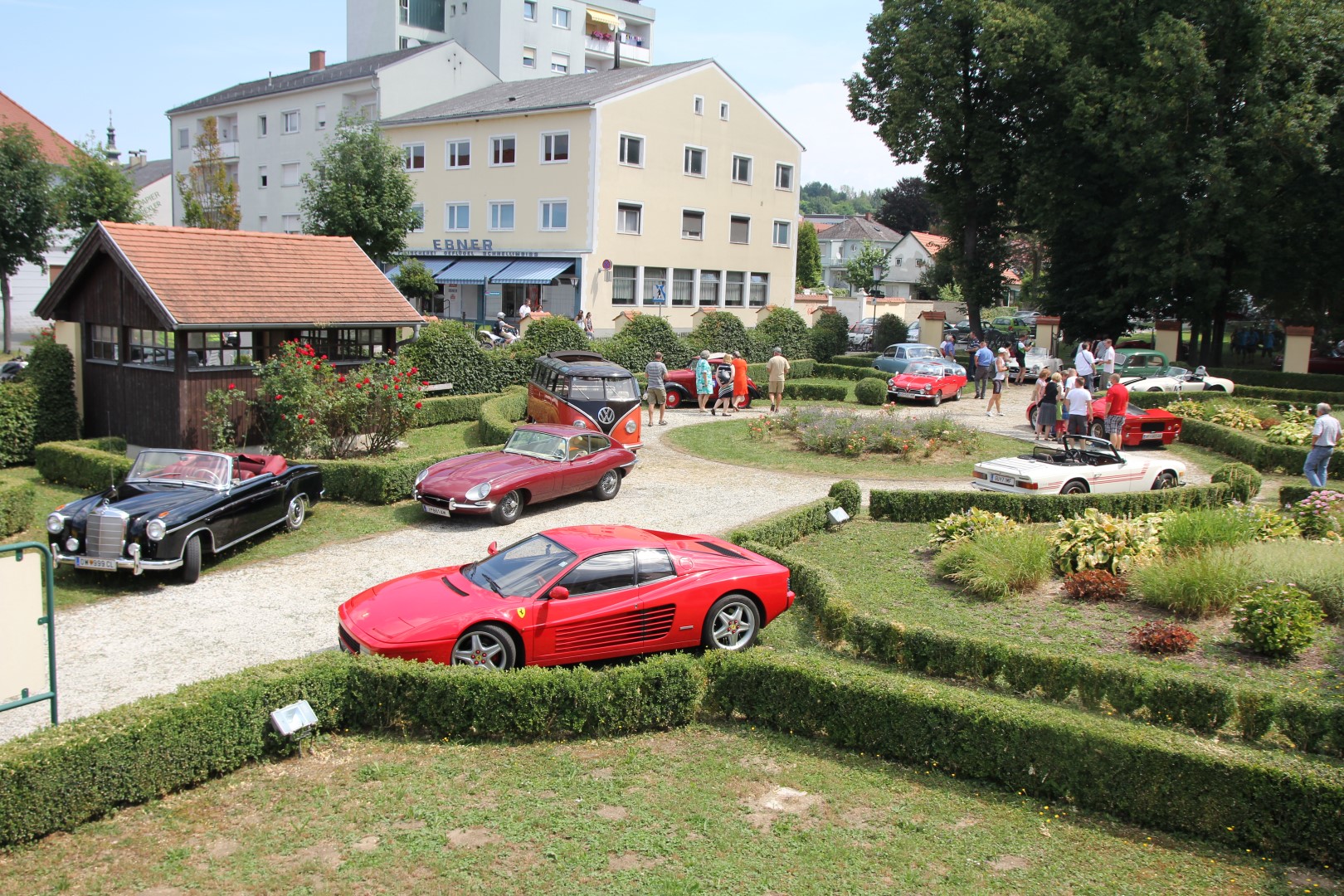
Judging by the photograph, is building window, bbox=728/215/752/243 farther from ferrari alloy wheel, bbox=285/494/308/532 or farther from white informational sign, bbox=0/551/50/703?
white informational sign, bbox=0/551/50/703

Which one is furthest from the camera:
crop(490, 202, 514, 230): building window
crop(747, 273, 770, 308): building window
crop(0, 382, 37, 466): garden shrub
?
crop(747, 273, 770, 308): building window

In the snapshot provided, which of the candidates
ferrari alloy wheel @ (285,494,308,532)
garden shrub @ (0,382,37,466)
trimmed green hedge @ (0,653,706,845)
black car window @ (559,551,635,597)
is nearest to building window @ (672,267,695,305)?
garden shrub @ (0,382,37,466)

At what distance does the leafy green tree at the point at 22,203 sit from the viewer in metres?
38.3

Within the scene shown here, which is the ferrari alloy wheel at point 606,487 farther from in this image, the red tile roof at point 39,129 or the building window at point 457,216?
the red tile roof at point 39,129

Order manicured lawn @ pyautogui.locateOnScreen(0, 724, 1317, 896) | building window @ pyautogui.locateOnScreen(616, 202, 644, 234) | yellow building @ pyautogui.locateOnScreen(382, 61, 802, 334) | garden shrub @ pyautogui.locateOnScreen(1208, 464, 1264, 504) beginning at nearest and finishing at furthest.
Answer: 1. manicured lawn @ pyautogui.locateOnScreen(0, 724, 1317, 896)
2. garden shrub @ pyautogui.locateOnScreen(1208, 464, 1264, 504)
3. yellow building @ pyautogui.locateOnScreen(382, 61, 802, 334)
4. building window @ pyautogui.locateOnScreen(616, 202, 644, 234)

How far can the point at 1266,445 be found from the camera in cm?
2038

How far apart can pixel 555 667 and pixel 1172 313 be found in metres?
38.2

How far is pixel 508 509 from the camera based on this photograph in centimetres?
1567

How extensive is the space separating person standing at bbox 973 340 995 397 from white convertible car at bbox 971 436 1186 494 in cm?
1307

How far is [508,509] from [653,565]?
628 centimetres

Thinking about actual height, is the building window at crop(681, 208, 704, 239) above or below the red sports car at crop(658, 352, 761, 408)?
above

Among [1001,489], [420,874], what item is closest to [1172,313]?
[1001,489]

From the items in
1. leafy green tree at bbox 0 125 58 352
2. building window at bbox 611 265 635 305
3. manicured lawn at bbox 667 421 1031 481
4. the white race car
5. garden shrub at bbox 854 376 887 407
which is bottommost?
manicured lawn at bbox 667 421 1031 481

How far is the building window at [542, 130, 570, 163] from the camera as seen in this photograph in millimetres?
40728
